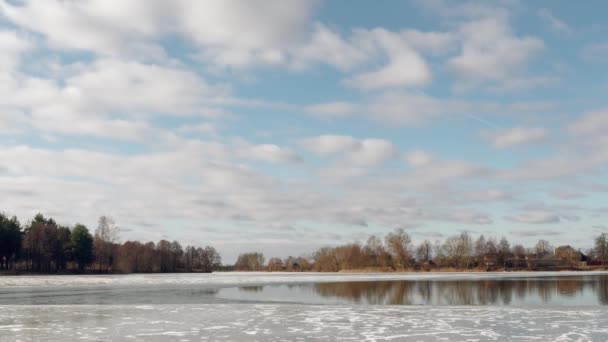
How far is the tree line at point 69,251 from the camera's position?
3091 inches

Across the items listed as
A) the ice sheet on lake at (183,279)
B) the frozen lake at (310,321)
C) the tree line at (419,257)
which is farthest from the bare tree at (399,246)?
the frozen lake at (310,321)

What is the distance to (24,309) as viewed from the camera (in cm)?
1983

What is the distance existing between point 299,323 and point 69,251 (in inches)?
3116

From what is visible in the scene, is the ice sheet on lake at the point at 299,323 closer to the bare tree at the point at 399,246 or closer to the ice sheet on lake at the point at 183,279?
the ice sheet on lake at the point at 183,279

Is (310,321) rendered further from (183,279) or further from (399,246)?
(399,246)

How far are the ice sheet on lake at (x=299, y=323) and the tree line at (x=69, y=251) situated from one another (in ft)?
A: 215

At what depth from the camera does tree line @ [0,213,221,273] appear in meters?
78.5

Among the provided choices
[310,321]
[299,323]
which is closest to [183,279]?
[310,321]

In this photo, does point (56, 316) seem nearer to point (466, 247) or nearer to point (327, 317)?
point (327, 317)

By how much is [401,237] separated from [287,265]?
48.1 metres

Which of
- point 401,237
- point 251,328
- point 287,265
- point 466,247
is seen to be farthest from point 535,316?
point 287,265

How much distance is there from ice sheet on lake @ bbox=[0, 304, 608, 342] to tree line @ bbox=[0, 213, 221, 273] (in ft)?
215

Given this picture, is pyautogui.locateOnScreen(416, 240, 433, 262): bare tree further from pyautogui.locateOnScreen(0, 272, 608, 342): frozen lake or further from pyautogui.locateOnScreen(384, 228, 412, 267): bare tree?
pyautogui.locateOnScreen(0, 272, 608, 342): frozen lake

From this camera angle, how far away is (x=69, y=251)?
84125mm
